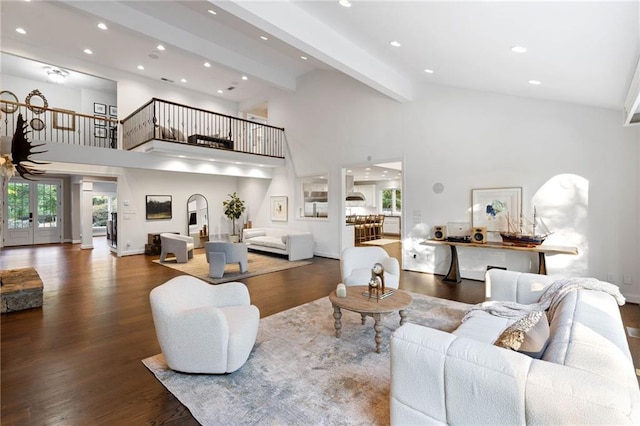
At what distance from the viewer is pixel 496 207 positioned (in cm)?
536

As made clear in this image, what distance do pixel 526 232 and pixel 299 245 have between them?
484 centimetres

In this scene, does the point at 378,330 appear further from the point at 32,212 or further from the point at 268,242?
the point at 32,212

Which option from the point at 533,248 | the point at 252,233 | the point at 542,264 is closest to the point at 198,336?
the point at 533,248

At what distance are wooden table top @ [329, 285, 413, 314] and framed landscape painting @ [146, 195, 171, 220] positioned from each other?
802 cm

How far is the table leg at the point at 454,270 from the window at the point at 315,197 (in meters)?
3.52

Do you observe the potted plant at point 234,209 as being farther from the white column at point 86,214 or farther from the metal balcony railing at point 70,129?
the white column at point 86,214

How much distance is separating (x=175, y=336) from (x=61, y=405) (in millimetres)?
829

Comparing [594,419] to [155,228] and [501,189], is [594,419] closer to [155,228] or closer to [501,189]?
[501,189]

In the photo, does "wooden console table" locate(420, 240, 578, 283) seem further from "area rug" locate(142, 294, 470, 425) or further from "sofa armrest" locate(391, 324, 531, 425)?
"sofa armrest" locate(391, 324, 531, 425)

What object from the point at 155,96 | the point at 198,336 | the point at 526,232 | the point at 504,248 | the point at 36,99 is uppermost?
the point at 155,96

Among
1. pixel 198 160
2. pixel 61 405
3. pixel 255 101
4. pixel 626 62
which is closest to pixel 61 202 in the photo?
pixel 198 160

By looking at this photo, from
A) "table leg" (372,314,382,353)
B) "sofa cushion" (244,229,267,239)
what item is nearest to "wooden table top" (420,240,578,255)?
"table leg" (372,314,382,353)

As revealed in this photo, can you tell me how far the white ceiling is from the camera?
2586mm

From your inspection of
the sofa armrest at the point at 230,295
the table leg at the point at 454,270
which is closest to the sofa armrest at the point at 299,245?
the table leg at the point at 454,270
